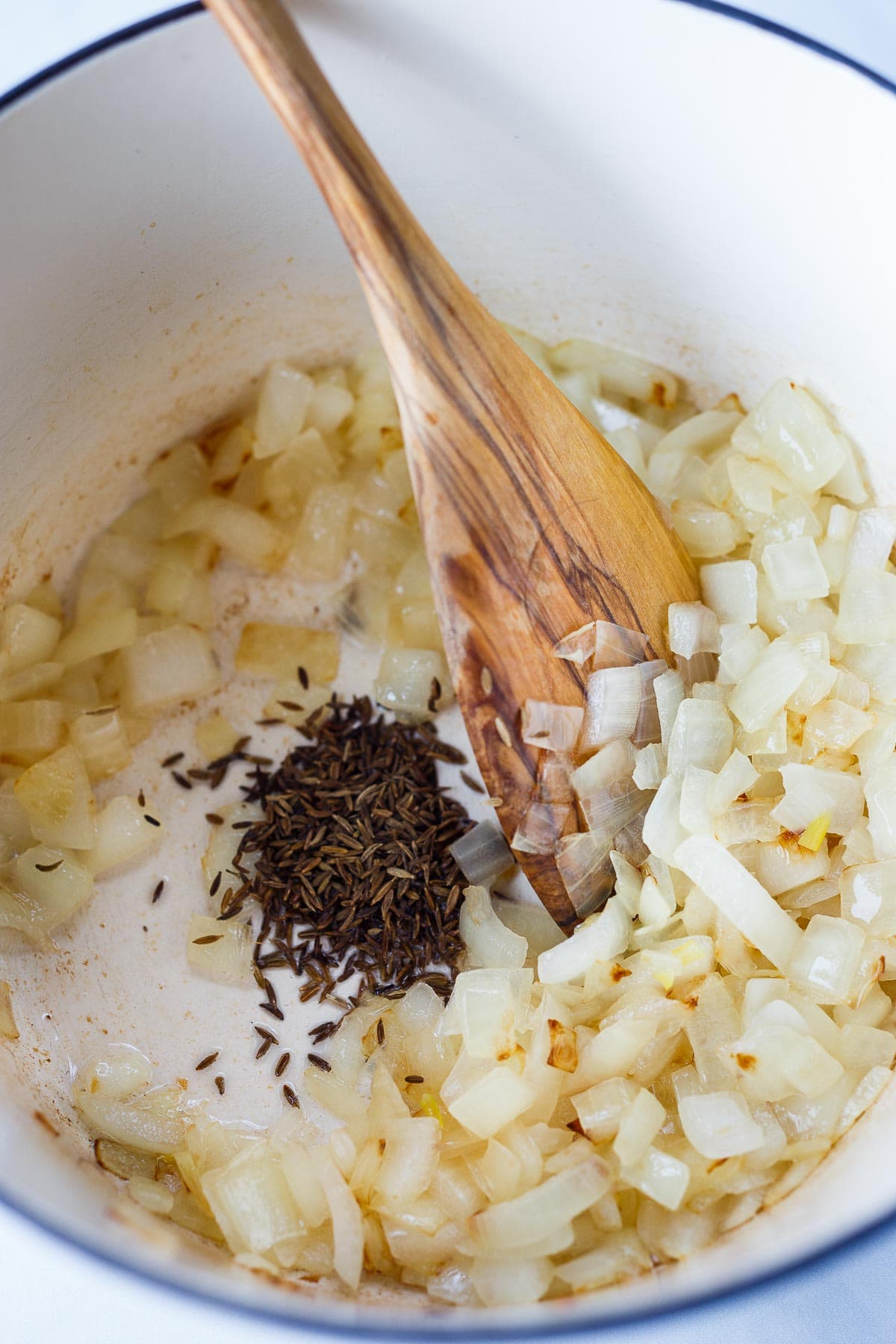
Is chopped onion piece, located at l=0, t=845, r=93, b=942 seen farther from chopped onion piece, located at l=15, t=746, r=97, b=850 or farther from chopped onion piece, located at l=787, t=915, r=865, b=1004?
chopped onion piece, located at l=787, t=915, r=865, b=1004

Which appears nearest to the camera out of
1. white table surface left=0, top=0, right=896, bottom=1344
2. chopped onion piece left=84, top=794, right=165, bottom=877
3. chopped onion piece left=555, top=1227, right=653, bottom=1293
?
chopped onion piece left=555, top=1227, right=653, bottom=1293

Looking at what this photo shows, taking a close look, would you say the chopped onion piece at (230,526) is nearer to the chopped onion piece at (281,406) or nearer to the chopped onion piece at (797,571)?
the chopped onion piece at (281,406)

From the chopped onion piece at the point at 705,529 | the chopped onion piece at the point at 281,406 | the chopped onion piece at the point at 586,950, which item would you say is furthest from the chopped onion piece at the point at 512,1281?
the chopped onion piece at the point at 281,406

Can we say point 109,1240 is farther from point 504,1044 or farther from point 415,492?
point 415,492

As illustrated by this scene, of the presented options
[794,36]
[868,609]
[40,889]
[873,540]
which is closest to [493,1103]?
[40,889]

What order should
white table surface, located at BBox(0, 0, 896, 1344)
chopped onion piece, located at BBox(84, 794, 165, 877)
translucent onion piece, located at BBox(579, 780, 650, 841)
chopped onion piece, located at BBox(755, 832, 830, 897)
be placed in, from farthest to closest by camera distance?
chopped onion piece, located at BBox(84, 794, 165, 877), translucent onion piece, located at BBox(579, 780, 650, 841), chopped onion piece, located at BBox(755, 832, 830, 897), white table surface, located at BBox(0, 0, 896, 1344)

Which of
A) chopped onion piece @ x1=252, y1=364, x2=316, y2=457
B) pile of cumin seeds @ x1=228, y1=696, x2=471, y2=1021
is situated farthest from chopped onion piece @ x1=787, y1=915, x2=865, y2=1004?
chopped onion piece @ x1=252, y1=364, x2=316, y2=457

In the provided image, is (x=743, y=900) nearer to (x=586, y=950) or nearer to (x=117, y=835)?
(x=586, y=950)
